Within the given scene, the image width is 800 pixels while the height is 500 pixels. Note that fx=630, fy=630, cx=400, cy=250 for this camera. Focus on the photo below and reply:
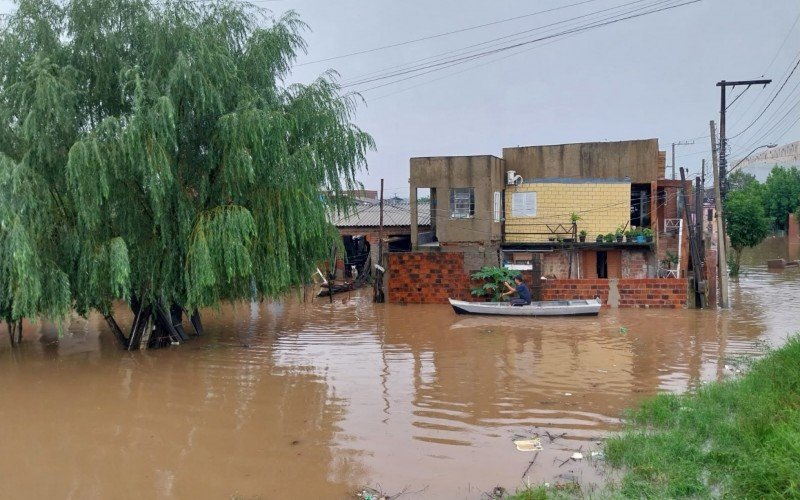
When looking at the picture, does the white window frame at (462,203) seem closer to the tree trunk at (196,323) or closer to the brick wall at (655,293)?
the brick wall at (655,293)

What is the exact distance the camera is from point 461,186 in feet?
80.9

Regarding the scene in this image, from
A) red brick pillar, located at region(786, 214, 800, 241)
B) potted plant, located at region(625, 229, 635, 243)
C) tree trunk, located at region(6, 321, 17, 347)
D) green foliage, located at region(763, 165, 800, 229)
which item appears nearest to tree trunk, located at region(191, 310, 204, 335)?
tree trunk, located at region(6, 321, 17, 347)

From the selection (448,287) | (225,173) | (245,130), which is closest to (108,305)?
(225,173)

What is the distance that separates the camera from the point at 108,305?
42.3 feet

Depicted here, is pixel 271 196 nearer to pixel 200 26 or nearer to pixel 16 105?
pixel 200 26

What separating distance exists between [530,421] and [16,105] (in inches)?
426

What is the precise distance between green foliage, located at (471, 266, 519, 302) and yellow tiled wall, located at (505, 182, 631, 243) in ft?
14.5

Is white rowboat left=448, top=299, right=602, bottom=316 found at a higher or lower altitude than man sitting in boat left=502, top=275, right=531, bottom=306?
lower

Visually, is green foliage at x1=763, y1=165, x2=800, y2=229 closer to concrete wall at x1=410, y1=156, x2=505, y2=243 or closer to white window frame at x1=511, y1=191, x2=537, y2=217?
white window frame at x1=511, y1=191, x2=537, y2=217

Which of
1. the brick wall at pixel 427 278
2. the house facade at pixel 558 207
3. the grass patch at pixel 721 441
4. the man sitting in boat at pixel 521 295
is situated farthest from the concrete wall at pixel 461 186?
the grass patch at pixel 721 441

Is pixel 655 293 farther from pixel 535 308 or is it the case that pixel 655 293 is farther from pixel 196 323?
pixel 196 323

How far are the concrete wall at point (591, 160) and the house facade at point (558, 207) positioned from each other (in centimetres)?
4

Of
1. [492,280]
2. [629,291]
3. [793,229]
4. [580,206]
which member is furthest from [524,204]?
[793,229]

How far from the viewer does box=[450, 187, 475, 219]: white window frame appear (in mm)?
24703
